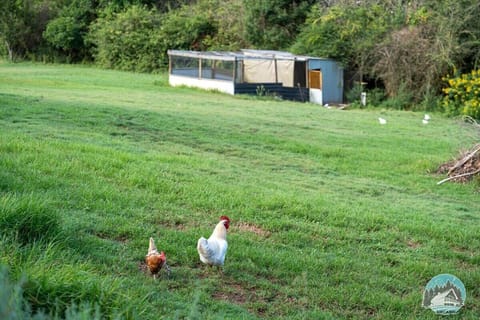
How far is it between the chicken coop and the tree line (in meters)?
1.01

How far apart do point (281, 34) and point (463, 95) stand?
11.9 m

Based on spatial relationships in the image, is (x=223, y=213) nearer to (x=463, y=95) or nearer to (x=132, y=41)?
(x=463, y=95)

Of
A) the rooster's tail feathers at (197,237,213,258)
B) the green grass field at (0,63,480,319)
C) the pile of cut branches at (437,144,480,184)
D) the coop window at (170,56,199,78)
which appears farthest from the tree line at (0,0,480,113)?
the rooster's tail feathers at (197,237,213,258)

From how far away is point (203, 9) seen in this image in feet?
136

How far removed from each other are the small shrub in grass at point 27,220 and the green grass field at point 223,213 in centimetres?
1

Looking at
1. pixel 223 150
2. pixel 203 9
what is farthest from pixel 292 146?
pixel 203 9

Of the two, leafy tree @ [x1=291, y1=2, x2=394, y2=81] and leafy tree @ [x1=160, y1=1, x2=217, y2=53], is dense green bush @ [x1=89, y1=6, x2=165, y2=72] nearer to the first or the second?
leafy tree @ [x1=160, y1=1, x2=217, y2=53]

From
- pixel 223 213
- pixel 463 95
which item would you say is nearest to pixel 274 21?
pixel 463 95

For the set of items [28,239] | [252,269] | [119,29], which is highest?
[119,29]

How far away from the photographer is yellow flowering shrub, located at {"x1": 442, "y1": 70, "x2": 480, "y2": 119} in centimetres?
2416

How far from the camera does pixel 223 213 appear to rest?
7613 millimetres

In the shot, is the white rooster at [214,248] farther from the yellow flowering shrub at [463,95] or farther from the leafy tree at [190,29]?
the leafy tree at [190,29]

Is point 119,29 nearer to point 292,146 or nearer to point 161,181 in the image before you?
point 292,146

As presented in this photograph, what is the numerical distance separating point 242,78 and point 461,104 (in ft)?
29.8
